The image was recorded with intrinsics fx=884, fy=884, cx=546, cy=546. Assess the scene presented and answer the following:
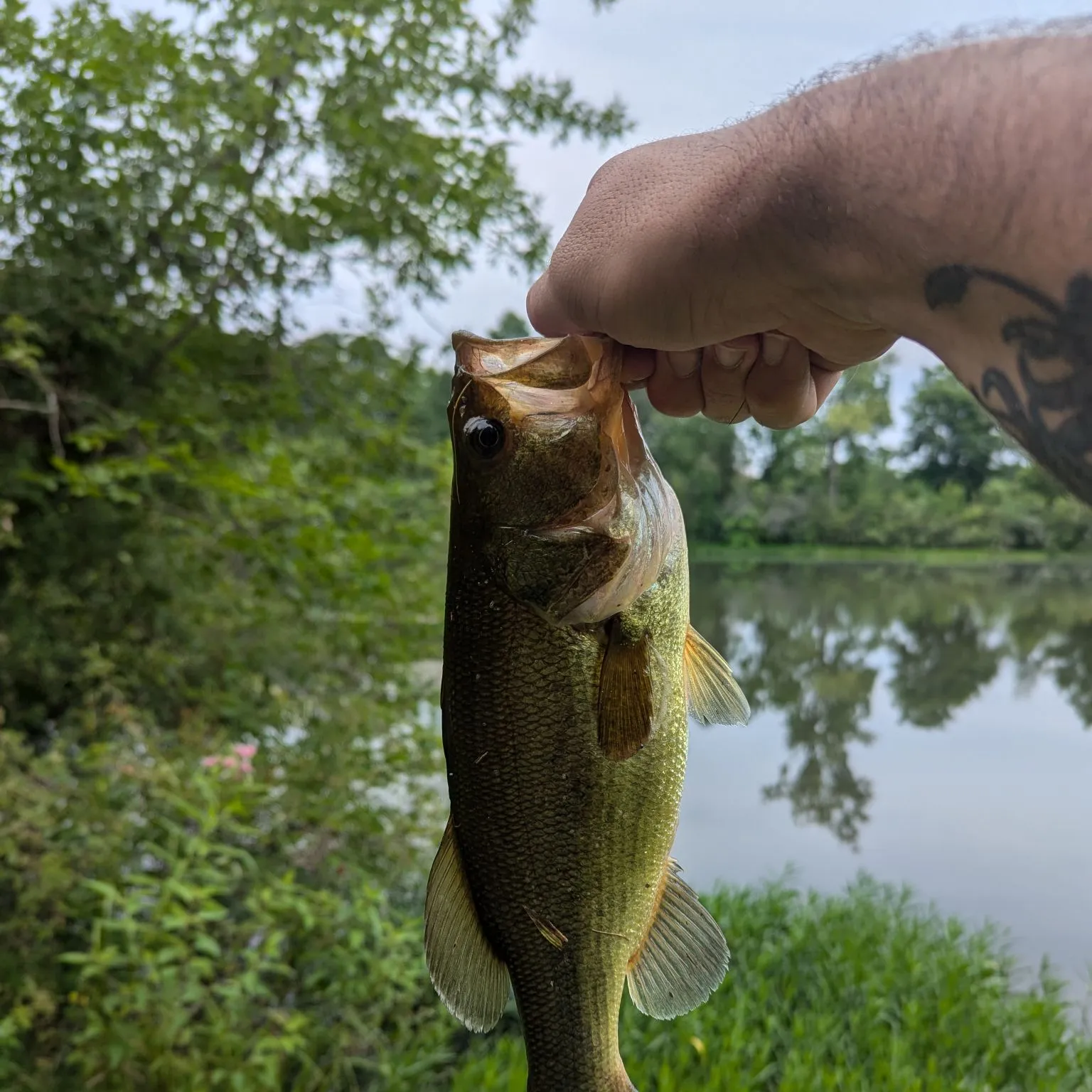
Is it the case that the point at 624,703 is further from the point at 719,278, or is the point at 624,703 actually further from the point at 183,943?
the point at 183,943

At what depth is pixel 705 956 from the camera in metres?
1.32

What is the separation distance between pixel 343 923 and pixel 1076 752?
9.26 m

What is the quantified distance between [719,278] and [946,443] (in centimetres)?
2470

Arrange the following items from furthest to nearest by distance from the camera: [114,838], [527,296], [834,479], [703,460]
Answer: [834,479], [703,460], [114,838], [527,296]

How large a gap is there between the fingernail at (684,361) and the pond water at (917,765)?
2858 mm

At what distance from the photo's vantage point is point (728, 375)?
55.1 inches

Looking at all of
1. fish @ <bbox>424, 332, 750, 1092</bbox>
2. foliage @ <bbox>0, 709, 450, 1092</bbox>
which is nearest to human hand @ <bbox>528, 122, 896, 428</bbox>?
fish @ <bbox>424, 332, 750, 1092</bbox>

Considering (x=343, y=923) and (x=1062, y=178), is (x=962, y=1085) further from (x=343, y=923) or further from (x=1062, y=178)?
(x=1062, y=178)

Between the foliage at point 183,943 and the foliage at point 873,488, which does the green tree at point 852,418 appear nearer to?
the foliage at point 873,488

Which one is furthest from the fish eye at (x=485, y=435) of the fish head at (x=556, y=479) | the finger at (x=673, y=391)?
the finger at (x=673, y=391)

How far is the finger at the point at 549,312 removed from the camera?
1301 mm

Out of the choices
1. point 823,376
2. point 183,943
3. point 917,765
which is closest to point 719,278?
point 823,376

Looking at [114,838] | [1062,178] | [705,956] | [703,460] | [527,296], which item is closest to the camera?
[1062,178]

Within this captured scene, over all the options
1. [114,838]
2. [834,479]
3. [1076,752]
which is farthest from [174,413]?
[834,479]
